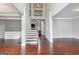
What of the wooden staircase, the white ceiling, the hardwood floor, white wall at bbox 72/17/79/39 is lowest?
the hardwood floor

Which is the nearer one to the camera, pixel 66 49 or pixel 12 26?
pixel 66 49

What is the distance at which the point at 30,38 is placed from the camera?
Answer: 838cm

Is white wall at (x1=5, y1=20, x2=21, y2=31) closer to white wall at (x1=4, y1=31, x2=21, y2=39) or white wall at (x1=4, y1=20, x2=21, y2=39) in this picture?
white wall at (x1=4, y1=20, x2=21, y2=39)

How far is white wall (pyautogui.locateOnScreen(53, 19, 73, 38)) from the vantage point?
11.0 m

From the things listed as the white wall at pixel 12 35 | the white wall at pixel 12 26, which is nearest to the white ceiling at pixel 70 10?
the white wall at pixel 12 35

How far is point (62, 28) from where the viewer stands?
36.2ft

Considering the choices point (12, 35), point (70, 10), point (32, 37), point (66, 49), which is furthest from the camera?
point (12, 35)

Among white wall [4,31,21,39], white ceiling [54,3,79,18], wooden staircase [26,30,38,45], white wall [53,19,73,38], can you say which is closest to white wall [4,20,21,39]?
Result: white wall [4,31,21,39]

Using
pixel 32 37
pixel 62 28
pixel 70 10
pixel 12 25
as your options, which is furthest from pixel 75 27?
pixel 12 25

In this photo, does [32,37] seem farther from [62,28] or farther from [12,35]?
[62,28]
